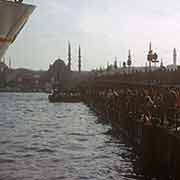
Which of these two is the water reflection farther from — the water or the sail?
the sail

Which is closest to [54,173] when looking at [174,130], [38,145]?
[174,130]

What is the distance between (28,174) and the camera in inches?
882

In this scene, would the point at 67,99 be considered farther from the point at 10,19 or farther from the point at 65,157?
the point at 10,19

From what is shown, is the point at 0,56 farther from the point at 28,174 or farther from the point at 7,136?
the point at 7,136

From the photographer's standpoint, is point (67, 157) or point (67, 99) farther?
point (67, 99)

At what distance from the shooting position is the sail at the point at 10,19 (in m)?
15.2

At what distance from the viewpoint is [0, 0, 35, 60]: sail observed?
49.9 feet

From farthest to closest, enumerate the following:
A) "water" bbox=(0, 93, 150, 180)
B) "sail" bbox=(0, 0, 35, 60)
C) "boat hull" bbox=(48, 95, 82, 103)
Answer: "boat hull" bbox=(48, 95, 82, 103)
"water" bbox=(0, 93, 150, 180)
"sail" bbox=(0, 0, 35, 60)

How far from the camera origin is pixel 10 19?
51.1 ft

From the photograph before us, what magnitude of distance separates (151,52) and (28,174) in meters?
38.6

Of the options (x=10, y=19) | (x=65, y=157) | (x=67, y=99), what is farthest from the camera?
(x=67, y=99)

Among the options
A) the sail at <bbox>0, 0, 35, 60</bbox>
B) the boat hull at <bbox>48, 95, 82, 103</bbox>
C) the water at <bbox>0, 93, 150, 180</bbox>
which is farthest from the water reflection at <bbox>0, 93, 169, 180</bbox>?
the boat hull at <bbox>48, 95, 82, 103</bbox>

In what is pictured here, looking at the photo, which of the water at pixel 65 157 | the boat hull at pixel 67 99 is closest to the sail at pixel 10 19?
the water at pixel 65 157

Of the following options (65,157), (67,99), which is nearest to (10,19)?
(65,157)
